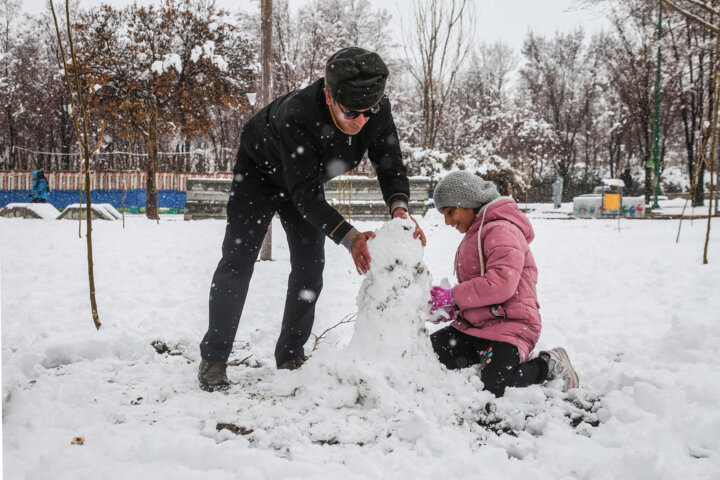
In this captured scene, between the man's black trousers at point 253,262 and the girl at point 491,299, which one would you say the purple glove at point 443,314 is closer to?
the girl at point 491,299

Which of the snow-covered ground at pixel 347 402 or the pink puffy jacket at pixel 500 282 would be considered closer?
the snow-covered ground at pixel 347 402

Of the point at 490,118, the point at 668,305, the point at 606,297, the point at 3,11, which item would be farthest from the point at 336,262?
the point at 490,118

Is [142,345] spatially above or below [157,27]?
below

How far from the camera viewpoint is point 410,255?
2162mm

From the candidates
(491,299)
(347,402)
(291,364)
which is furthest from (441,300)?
(291,364)

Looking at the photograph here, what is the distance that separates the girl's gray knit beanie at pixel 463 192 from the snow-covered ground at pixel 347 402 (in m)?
0.41

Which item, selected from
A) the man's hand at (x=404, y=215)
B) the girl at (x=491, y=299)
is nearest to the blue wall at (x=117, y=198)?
the man's hand at (x=404, y=215)

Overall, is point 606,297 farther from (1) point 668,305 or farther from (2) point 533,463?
(2) point 533,463

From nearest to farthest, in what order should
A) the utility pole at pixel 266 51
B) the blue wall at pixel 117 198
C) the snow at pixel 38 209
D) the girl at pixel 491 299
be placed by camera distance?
the girl at pixel 491 299 < the utility pole at pixel 266 51 < the snow at pixel 38 209 < the blue wall at pixel 117 198

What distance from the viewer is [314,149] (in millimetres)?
2076

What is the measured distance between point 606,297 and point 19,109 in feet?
19.1

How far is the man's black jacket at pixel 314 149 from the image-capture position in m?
2.02

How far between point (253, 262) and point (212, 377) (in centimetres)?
57

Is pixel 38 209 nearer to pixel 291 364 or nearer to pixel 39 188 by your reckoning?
pixel 39 188
